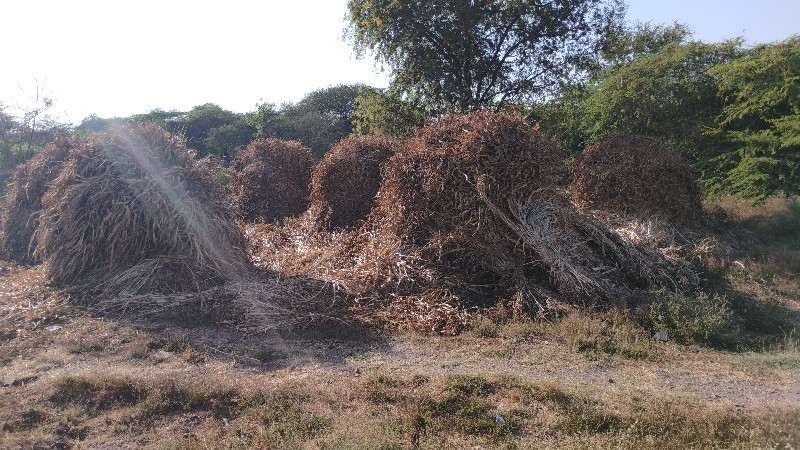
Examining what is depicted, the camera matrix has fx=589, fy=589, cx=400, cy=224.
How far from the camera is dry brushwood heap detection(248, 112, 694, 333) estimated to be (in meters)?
8.00

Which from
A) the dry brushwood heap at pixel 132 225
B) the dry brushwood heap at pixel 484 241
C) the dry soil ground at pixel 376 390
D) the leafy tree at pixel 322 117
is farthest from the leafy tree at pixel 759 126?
the leafy tree at pixel 322 117

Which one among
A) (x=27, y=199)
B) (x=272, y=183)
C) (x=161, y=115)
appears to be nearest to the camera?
(x=27, y=199)

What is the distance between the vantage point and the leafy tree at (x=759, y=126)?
41.0 ft

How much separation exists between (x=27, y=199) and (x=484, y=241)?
8.59 m

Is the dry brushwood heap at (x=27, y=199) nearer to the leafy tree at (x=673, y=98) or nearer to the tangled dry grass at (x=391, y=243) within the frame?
the tangled dry grass at (x=391, y=243)

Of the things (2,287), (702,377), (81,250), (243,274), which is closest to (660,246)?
(702,377)

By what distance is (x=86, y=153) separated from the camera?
29.9 ft

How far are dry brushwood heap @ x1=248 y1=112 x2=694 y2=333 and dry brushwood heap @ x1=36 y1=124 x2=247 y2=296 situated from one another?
129cm

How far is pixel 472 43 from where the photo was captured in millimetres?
13945

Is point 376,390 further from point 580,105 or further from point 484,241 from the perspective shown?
point 580,105

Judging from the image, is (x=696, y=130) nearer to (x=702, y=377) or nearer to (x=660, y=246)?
(x=660, y=246)

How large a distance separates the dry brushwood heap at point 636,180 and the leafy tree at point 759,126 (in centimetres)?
209

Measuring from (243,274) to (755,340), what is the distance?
22.5 ft

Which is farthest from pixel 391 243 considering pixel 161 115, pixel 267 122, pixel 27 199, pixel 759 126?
pixel 161 115
